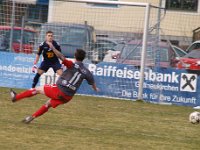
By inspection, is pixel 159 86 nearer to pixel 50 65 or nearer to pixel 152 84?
pixel 152 84

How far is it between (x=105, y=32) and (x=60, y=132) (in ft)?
28.7

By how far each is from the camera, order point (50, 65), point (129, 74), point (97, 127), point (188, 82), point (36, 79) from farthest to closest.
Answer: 1. point (129, 74)
2. point (188, 82)
3. point (36, 79)
4. point (50, 65)
5. point (97, 127)

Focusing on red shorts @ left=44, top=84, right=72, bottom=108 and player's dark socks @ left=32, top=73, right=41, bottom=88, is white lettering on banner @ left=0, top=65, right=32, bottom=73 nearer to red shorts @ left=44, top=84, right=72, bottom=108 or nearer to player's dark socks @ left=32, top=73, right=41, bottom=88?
player's dark socks @ left=32, top=73, right=41, bottom=88

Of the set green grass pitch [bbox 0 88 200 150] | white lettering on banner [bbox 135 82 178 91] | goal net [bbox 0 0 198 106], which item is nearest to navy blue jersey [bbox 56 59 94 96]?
green grass pitch [bbox 0 88 200 150]

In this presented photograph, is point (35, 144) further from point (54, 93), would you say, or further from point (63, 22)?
point (63, 22)

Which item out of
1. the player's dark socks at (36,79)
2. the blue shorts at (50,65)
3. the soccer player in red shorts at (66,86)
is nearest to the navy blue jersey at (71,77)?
the soccer player in red shorts at (66,86)

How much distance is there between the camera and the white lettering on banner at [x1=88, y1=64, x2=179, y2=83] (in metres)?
20.1

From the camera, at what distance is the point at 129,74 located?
20.3 metres

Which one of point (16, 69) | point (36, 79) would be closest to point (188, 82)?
point (36, 79)

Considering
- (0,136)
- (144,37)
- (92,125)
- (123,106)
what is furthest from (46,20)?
(0,136)

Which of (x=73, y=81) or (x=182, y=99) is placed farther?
(x=182, y=99)

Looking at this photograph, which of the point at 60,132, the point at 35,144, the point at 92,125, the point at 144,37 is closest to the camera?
the point at 35,144

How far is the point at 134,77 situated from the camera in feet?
66.3

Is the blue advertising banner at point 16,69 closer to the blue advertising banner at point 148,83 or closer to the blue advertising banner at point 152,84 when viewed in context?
the blue advertising banner at point 148,83
